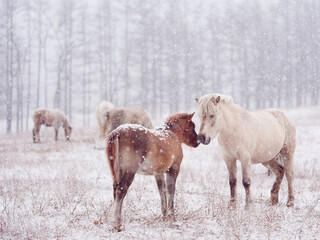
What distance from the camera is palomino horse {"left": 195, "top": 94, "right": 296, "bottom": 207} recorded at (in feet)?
14.0

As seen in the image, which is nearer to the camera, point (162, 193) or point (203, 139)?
point (162, 193)

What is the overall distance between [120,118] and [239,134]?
802cm

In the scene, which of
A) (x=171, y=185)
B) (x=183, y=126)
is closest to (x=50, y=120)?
(x=183, y=126)

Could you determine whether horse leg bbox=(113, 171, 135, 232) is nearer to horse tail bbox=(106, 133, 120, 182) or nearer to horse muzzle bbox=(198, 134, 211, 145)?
horse tail bbox=(106, 133, 120, 182)

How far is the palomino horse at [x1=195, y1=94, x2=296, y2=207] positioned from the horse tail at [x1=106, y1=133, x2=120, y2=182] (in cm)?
149

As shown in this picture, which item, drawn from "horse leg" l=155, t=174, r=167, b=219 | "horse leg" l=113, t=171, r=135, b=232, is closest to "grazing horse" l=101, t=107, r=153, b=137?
"horse leg" l=155, t=174, r=167, b=219

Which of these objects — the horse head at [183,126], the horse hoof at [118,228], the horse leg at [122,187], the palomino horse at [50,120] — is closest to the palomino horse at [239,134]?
the horse head at [183,126]

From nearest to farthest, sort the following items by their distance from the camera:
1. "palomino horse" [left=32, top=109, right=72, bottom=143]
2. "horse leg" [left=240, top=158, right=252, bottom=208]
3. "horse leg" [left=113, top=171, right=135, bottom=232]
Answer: "horse leg" [left=113, top=171, right=135, bottom=232] < "horse leg" [left=240, top=158, right=252, bottom=208] < "palomino horse" [left=32, top=109, right=72, bottom=143]

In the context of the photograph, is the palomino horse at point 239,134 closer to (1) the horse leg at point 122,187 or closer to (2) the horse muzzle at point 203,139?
(2) the horse muzzle at point 203,139

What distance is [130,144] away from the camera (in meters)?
3.15

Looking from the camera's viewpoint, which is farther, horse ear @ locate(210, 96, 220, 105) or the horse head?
horse ear @ locate(210, 96, 220, 105)

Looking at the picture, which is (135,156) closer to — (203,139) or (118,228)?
(118,228)

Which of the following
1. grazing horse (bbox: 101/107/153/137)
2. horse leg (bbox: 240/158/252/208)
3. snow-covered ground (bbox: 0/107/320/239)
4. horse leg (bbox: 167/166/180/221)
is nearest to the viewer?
snow-covered ground (bbox: 0/107/320/239)

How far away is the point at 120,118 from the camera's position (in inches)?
472
